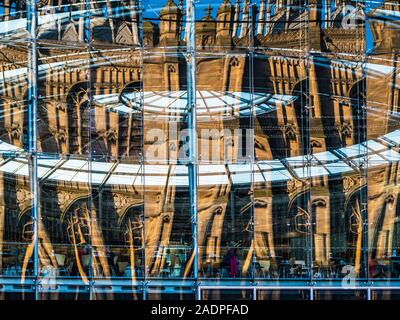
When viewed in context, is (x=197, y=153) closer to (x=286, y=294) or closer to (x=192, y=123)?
(x=192, y=123)

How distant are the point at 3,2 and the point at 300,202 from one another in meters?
3.92

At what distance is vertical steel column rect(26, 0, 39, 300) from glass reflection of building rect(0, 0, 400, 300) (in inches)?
0.6

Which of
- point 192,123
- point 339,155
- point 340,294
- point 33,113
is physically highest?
point 33,113

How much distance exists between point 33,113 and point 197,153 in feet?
5.93

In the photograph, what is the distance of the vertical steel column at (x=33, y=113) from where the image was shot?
1091cm

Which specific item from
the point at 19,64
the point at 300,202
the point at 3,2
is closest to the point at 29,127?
the point at 19,64

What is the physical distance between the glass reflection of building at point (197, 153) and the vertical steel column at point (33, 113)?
2 cm

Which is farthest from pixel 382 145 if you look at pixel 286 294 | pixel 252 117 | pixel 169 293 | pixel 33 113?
pixel 33 113

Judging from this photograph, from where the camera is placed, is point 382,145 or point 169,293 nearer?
point 169,293

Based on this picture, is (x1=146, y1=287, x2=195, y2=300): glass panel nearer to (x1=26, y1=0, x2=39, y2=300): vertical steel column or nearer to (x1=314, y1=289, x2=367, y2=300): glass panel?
(x1=26, y1=0, x2=39, y2=300): vertical steel column

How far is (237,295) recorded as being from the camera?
11102 mm

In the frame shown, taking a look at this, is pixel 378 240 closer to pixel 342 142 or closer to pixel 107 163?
pixel 342 142

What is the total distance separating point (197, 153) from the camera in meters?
11.2

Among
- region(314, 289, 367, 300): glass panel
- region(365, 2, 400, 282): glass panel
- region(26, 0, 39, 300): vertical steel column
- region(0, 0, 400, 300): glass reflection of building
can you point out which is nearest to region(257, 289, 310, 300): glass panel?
region(0, 0, 400, 300): glass reflection of building
